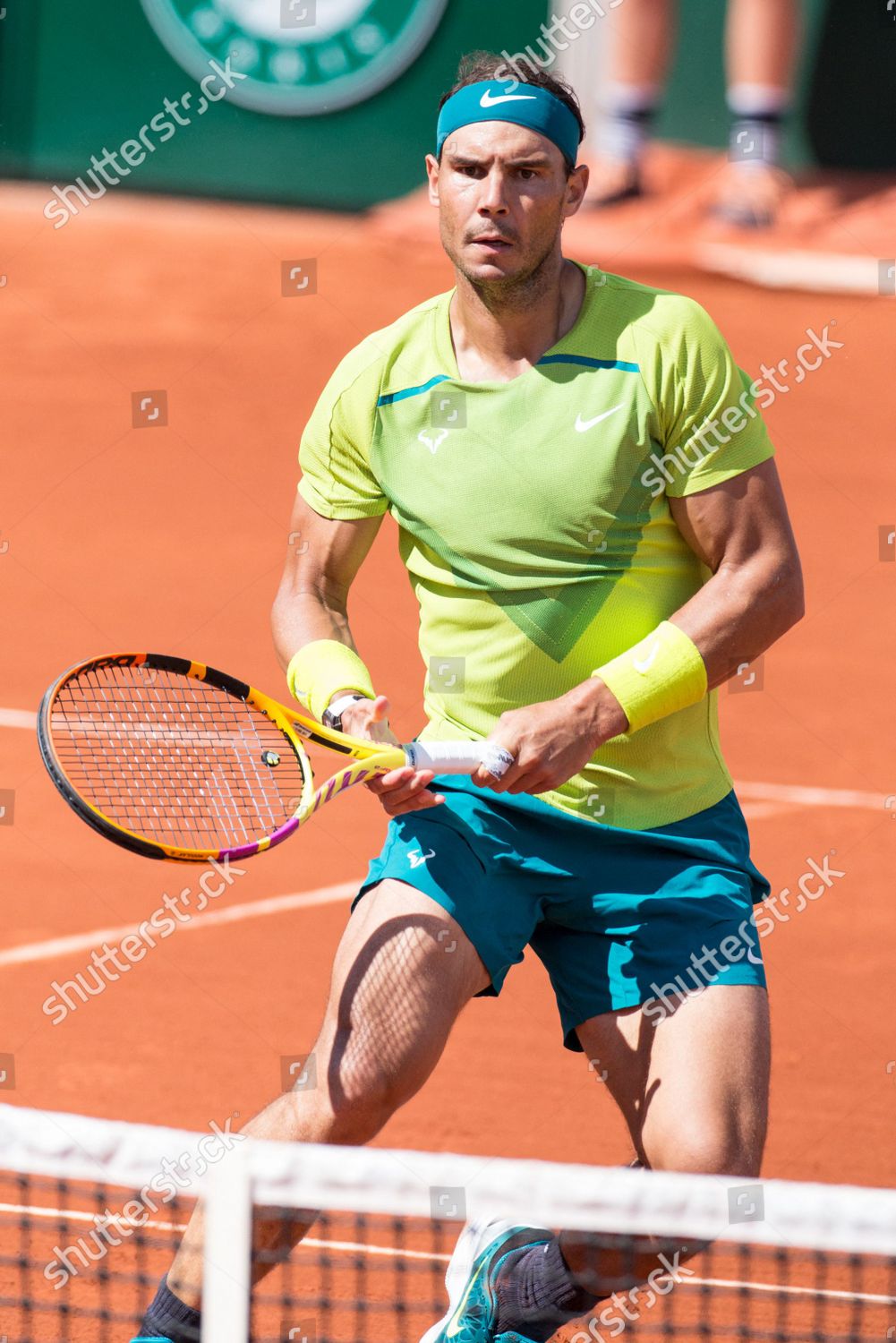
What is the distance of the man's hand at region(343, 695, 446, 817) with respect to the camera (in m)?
3.86

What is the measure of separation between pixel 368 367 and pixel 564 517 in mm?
589

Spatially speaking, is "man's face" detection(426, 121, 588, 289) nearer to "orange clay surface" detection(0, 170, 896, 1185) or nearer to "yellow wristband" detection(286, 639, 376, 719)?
"yellow wristband" detection(286, 639, 376, 719)

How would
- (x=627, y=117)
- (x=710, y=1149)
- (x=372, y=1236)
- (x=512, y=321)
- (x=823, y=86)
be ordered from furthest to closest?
(x=627, y=117) < (x=823, y=86) < (x=372, y=1236) < (x=512, y=321) < (x=710, y=1149)

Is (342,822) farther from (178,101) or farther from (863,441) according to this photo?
(178,101)

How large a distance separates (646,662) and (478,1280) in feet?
4.73

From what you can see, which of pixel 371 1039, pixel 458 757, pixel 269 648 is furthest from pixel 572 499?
pixel 269 648

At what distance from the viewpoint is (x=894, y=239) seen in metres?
15.2

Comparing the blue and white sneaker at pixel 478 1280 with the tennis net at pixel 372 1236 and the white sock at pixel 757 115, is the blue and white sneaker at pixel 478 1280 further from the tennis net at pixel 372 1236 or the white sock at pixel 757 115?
the white sock at pixel 757 115

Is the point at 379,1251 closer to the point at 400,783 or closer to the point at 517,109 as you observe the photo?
the point at 400,783

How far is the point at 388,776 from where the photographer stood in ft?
12.6

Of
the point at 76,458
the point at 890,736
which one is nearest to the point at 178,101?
the point at 76,458

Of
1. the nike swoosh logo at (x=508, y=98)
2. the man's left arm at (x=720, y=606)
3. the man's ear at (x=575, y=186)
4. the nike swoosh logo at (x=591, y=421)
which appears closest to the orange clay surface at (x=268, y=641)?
the man's left arm at (x=720, y=606)

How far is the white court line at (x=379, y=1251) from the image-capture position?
4.73 meters

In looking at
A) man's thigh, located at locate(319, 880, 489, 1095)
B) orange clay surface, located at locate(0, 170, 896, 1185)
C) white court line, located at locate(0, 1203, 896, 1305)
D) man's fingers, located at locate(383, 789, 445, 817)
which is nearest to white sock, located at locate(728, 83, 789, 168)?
orange clay surface, located at locate(0, 170, 896, 1185)
